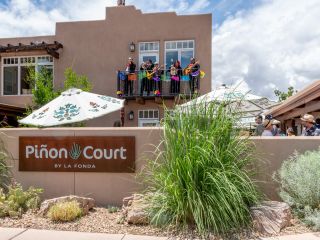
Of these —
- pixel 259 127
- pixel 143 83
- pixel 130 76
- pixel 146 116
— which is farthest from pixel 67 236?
pixel 146 116

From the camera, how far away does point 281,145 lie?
5.64 metres

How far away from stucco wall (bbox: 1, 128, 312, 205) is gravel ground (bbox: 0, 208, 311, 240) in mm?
682

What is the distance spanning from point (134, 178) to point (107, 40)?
11.5m

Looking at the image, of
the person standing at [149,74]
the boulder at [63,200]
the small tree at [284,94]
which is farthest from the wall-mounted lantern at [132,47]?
the small tree at [284,94]

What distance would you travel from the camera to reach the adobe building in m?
15.4

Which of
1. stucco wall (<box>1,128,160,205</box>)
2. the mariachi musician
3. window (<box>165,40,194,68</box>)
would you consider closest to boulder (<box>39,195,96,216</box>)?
stucco wall (<box>1,128,160,205</box>)

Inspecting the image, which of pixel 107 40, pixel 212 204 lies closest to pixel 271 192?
pixel 212 204

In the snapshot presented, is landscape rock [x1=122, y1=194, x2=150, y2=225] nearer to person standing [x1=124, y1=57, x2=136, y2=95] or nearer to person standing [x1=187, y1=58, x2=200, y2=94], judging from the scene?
person standing [x1=187, y1=58, x2=200, y2=94]

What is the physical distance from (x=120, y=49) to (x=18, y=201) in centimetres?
1150

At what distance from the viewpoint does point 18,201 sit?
5.65 meters

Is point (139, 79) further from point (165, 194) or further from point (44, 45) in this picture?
point (165, 194)

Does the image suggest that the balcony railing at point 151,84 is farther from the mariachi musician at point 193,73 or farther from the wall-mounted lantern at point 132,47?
the wall-mounted lantern at point 132,47

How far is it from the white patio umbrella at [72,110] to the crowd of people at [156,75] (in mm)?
7050

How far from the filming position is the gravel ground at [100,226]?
4.61 meters
